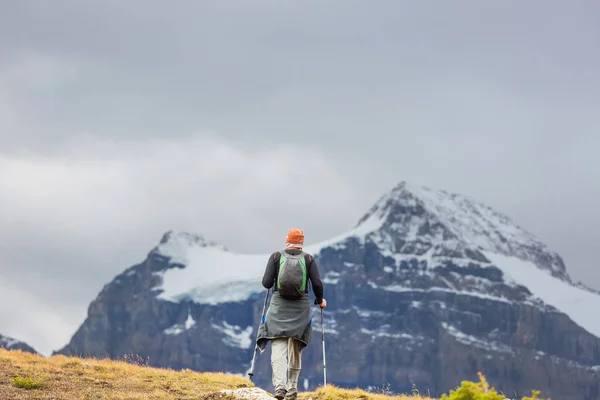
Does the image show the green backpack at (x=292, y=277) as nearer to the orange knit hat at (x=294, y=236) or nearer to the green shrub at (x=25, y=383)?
the orange knit hat at (x=294, y=236)

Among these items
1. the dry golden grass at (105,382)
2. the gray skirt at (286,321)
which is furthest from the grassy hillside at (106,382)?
the gray skirt at (286,321)

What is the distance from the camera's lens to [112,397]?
23.4 m

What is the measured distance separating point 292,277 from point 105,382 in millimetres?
6169

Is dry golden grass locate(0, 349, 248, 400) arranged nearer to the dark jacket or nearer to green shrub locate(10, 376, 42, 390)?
green shrub locate(10, 376, 42, 390)

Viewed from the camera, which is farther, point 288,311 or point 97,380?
point 97,380

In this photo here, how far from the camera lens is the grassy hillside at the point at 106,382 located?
24016 millimetres

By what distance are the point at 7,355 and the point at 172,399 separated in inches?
321

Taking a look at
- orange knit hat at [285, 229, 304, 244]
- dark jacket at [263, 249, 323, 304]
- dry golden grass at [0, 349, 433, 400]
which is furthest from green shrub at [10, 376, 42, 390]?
orange knit hat at [285, 229, 304, 244]

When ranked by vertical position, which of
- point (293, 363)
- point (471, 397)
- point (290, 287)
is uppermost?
point (290, 287)

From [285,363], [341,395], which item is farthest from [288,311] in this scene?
[341,395]

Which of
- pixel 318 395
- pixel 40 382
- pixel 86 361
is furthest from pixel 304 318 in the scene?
pixel 86 361

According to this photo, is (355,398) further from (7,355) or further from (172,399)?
(7,355)

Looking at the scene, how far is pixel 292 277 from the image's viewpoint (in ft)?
76.9

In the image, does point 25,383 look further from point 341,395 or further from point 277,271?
point 341,395
